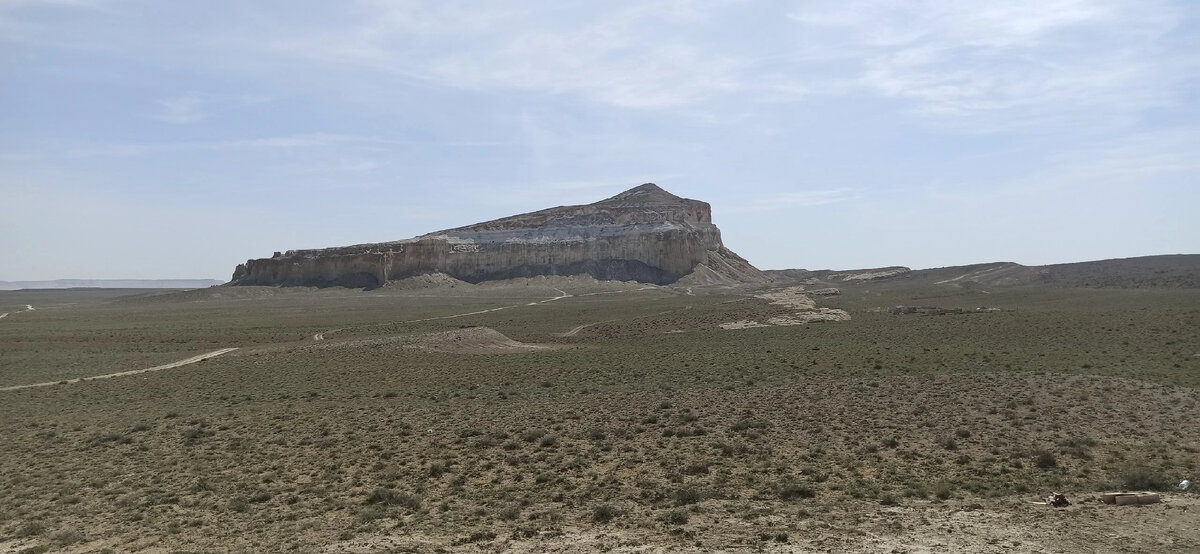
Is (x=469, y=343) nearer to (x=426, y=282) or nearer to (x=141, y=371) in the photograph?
(x=141, y=371)

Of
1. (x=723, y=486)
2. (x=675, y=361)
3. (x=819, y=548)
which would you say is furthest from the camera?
(x=675, y=361)

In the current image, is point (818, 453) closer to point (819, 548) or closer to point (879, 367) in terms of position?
point (819, 548)

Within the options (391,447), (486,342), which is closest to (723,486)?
(391,447)

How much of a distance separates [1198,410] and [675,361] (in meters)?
15.6

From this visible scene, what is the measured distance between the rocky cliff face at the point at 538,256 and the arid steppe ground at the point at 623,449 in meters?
88.6

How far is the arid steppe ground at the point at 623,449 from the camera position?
9883mm

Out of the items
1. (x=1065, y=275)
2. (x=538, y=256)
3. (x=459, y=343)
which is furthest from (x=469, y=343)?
(x=538, y=256)

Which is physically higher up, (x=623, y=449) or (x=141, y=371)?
(x=141, y=371)

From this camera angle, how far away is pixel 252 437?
16391mm

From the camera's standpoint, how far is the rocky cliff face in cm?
11954

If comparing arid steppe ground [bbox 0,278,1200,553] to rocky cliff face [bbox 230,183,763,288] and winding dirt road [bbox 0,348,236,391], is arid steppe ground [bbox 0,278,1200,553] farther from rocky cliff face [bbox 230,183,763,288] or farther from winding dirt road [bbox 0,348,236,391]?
rocky cliff face [bbox 230,183,763,288]

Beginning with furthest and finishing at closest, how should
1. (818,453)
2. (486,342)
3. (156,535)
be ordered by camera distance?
(486,342) → (818,453) → (156,535)

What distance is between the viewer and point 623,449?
1439cm

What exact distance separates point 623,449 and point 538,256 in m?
111
